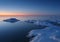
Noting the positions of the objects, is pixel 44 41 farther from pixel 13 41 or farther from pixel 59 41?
pixel 13 41

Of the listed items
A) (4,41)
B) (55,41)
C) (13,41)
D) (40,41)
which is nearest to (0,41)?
(4,41)

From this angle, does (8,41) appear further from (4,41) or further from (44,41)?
(44,41)

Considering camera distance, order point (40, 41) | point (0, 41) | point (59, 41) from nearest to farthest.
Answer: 1. point (59, 41)
2. point (40, 41)
3. point (0, 41)

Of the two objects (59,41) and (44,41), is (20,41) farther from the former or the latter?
(59,41)

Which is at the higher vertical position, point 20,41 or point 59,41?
point 59,41

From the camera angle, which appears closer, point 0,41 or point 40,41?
point 40,41

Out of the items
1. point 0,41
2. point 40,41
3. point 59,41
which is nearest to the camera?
point 59,41

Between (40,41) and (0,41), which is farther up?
(40,41)

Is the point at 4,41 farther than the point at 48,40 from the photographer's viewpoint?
Yes

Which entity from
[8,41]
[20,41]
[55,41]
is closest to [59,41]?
[55,41]
